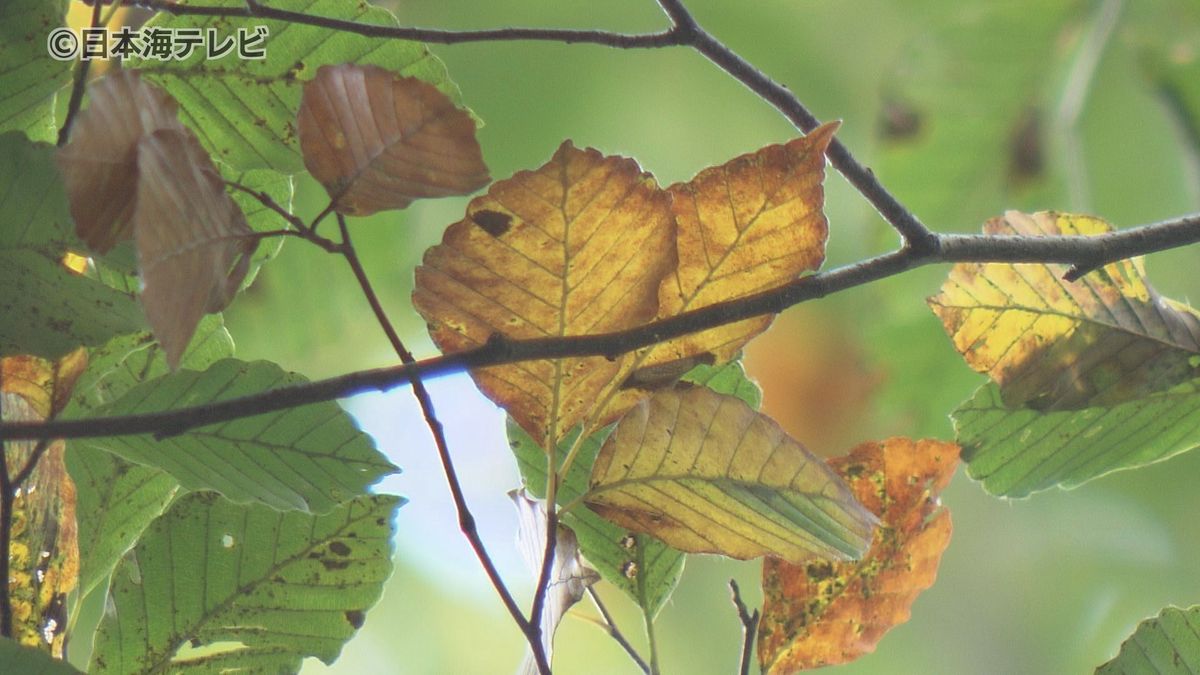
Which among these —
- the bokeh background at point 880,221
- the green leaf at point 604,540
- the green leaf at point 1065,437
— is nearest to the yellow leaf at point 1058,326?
the green leaf at point 1065,437

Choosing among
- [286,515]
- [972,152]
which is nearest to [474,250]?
[286,515]

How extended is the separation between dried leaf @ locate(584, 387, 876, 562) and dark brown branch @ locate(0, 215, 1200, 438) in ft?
0.09

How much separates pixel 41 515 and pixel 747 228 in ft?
0.80

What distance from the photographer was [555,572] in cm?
33

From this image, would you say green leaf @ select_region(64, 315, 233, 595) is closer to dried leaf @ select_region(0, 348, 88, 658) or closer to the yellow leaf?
dried leaf @ select_region(0, 348, 88, 658)

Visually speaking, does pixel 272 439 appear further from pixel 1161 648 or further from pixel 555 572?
pixel 1161 648

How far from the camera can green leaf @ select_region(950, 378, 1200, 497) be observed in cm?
38

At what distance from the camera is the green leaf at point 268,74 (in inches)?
12.7

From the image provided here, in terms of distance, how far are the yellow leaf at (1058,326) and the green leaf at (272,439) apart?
7.9 inches

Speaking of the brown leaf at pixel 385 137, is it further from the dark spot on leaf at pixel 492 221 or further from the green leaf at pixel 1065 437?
the green leaf at pixel 1065 437

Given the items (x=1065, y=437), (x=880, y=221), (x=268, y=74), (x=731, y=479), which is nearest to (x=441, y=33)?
(x=268, y=74)

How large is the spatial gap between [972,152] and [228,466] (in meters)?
1.22

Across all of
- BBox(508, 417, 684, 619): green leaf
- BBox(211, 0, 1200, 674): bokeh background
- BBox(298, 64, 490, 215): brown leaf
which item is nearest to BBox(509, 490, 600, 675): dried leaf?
BBox(508, 417, 684, 619): green leaf

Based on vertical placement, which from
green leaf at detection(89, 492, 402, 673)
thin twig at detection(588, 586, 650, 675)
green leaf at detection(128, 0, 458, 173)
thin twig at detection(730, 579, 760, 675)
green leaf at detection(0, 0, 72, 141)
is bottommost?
thin twig at detection(730, 579, 760, 675)
